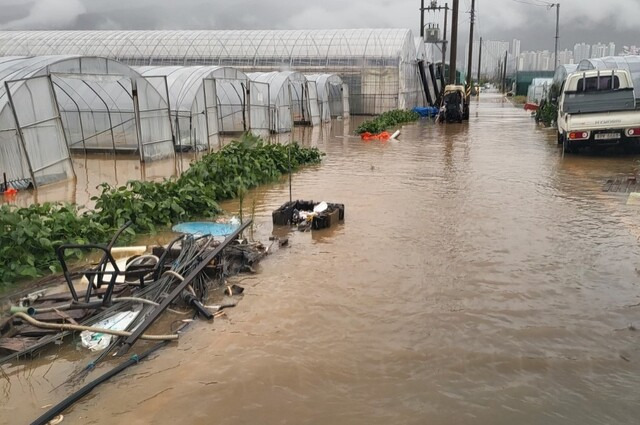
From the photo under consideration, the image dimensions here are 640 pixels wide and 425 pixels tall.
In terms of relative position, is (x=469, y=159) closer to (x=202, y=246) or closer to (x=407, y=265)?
(x=407, y=265)

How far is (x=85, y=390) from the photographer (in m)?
4.06

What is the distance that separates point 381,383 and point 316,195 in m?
7.84

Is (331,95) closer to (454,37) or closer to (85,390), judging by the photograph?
(454,37)

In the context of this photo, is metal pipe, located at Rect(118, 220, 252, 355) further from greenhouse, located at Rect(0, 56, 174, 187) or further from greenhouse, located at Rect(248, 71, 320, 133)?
greenhouse, located at Rect(248, 71, 320, 133)

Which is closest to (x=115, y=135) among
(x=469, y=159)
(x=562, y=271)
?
(x=469, y=159)

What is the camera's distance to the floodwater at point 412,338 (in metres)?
3.98

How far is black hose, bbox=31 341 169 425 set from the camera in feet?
12.3

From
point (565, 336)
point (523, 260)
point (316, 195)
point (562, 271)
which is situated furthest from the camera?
point (316, 195)

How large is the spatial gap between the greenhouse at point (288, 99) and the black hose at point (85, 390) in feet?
68.1

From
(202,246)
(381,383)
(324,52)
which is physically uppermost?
(324,52)

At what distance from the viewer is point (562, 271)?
6.71 meters

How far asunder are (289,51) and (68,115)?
22.8 m

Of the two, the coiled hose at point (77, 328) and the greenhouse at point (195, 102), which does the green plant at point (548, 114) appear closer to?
the greenhouse at point (195, 102)

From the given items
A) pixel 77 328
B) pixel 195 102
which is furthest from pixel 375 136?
pixel 77 328
